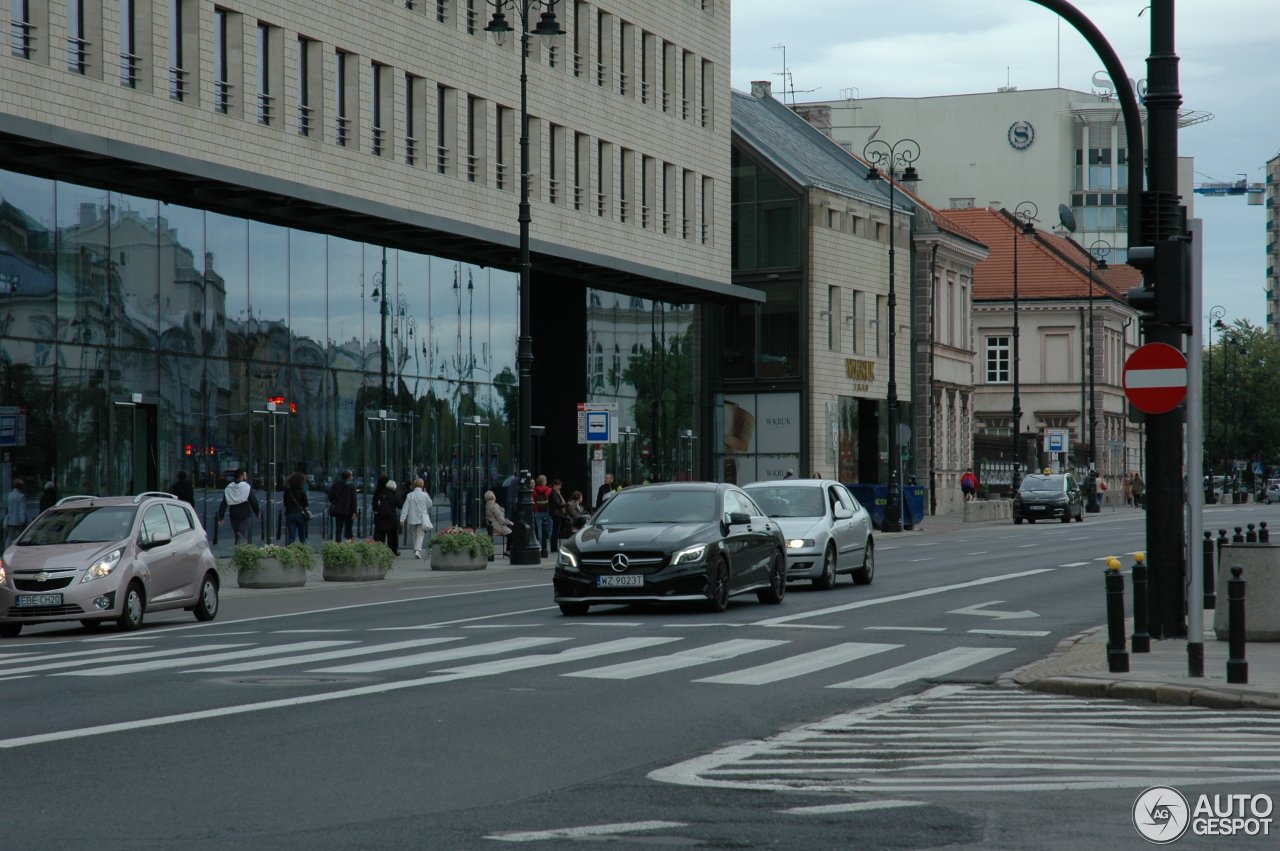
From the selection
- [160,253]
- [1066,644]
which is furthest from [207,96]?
[1066,644]

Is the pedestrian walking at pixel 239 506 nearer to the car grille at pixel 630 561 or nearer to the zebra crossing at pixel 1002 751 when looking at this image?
the car grille at pixel 630 561

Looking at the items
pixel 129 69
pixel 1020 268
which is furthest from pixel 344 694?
pixel 1020 268

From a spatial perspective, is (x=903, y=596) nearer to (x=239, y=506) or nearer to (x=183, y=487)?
(x=183, y=487)

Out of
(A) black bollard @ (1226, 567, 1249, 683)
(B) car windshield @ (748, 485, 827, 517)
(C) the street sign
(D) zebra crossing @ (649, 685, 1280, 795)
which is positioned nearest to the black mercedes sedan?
(B) car windshield @ (748, 485, 827, 517)

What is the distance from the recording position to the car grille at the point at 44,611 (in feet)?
61.3

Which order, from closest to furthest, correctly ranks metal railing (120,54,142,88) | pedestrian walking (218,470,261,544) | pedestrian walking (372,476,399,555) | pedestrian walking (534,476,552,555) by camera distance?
metal railing (120,54,142,88) < pedestrian walking (218,470,261,544) < pedestrian walking (372,476,399,555) < pedestrian walking (534,476,552,555)

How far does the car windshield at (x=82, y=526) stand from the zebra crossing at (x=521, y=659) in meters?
2.36

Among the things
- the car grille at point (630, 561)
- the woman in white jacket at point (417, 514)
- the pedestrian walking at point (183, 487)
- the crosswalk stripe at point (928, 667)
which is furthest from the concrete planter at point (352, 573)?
the crosswalk stripe at point (928, 667)

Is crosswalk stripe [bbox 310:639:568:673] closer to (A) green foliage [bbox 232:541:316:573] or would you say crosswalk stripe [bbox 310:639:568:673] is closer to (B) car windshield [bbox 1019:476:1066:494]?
(A) green foliage [bbox 232:541:316:573]

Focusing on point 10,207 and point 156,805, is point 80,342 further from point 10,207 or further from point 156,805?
point 156,805

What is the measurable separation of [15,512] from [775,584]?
13.2 m

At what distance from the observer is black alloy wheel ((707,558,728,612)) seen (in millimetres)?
19750

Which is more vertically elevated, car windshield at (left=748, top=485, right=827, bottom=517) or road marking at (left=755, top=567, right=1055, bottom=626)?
car windshield at (left=748, top=485, right=827, bottom=517)

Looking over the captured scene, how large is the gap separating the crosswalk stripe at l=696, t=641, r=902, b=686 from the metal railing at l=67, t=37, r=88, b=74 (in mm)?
19251
